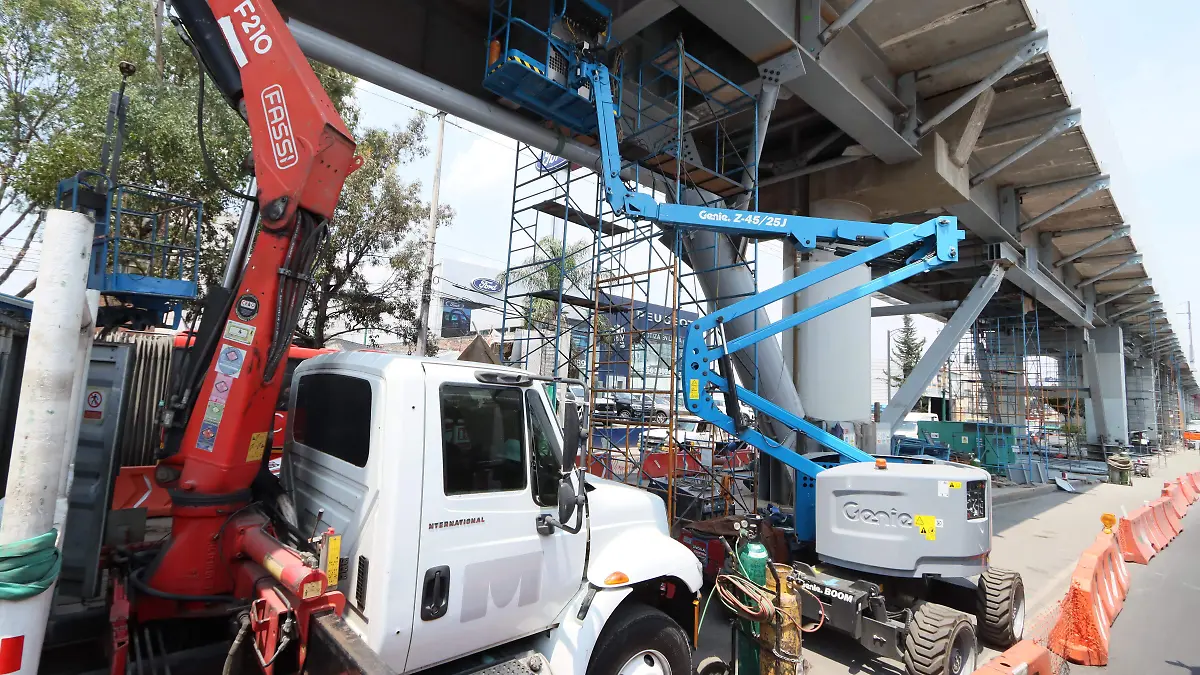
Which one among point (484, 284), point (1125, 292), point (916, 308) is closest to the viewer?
point (916, 308)

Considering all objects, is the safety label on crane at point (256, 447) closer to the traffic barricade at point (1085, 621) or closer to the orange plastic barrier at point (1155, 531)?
the traffic barricade at point (1085, 621)

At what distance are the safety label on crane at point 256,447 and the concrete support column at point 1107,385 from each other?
109ft

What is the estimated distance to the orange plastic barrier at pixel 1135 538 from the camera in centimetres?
911

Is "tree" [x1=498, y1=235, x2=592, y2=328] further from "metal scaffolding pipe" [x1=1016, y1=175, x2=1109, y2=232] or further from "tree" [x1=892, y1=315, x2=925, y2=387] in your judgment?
"tree" [x1=892, y1=315, x2=925, y2=387]

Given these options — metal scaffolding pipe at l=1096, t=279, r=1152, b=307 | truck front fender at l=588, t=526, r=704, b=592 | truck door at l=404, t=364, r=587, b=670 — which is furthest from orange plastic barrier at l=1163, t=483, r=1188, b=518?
truck door at l=404, t=364, r=587, b=670

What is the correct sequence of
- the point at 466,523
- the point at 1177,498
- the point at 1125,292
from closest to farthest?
the point at 466,523 < the point at 1177,498 < the point at 1125,292

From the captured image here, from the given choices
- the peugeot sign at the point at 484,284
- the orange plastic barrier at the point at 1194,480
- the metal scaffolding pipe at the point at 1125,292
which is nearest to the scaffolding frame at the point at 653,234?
the orange plastic barrier at the point at 1194,480

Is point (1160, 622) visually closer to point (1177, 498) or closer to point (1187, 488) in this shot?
point (1177, 498)

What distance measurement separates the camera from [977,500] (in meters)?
5.28

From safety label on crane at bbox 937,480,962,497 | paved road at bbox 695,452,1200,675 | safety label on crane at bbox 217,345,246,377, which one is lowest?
paved road at bbox 695,452,1200,675

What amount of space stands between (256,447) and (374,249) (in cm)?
1283

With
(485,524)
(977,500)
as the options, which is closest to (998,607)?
(977,500)

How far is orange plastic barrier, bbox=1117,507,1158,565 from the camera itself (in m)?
9.11

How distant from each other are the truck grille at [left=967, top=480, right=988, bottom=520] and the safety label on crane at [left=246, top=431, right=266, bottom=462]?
5.49m
